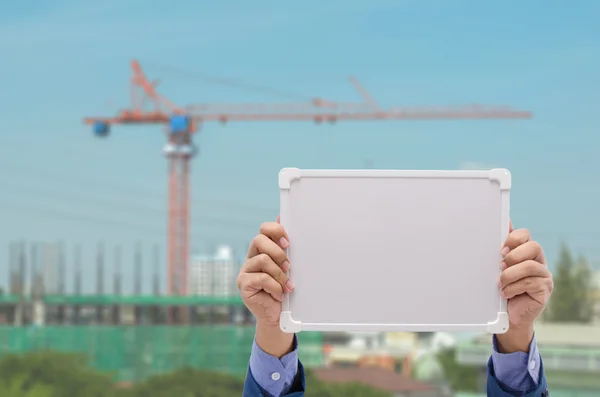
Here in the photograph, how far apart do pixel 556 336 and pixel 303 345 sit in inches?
476

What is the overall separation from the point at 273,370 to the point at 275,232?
397mm

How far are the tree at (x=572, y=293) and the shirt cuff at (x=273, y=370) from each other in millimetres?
56590

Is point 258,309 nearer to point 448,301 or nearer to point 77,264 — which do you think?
point 448,301

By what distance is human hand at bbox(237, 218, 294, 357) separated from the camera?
202 cm

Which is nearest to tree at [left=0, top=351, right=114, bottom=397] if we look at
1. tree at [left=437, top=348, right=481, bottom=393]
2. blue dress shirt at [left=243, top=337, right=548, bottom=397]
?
tree at [left=437, top=348, right=481, bottom=393]

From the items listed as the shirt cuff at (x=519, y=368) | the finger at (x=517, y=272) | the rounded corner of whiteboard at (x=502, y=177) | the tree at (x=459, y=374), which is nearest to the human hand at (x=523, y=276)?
the finger at (x=517, y=272)

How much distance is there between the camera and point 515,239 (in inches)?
79.7

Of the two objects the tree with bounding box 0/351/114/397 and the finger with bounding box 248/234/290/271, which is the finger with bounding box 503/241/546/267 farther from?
the tree with bounding box 0/351/114/397

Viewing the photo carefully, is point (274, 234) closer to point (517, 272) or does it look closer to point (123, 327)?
point (517, 272)

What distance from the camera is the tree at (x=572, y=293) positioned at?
2249 inches

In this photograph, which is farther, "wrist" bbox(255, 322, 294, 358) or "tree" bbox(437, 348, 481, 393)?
"tree" bbox(437, 348, 481, 393)

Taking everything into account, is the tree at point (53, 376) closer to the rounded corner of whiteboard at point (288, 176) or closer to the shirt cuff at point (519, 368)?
the shirt cuff at point (519, 368)

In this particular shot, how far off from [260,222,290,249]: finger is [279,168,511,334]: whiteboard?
2 centimetres

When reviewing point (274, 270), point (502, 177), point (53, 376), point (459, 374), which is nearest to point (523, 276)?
point (502, 177)
